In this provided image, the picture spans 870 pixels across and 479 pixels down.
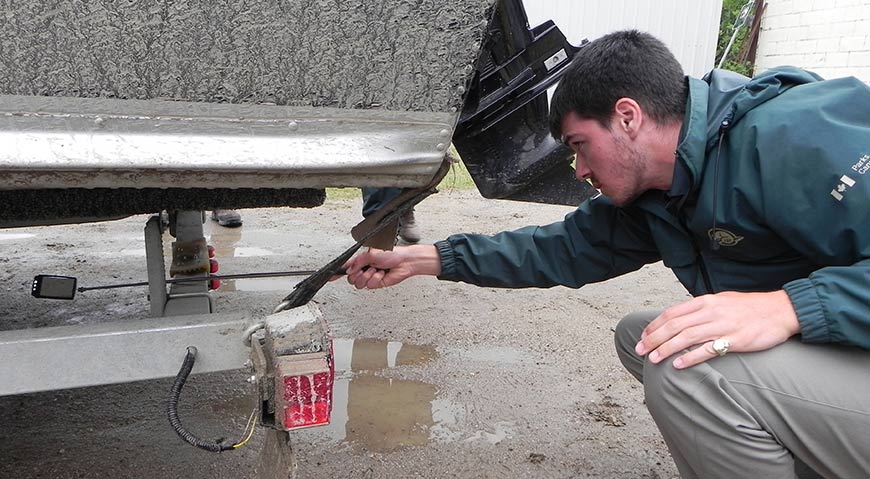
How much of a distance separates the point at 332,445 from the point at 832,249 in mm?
1439

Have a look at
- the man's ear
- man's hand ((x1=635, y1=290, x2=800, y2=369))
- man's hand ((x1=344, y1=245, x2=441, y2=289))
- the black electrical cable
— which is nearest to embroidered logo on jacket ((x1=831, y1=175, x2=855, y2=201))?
man's hand ((x1=635, y1=290, x2=800, y2=369))

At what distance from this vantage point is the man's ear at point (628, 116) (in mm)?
1544

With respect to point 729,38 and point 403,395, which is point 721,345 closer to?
point 403,395

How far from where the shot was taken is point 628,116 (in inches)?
61.3

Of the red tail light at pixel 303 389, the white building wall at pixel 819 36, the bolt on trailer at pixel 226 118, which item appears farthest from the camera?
the white building wall at pixel 819 36

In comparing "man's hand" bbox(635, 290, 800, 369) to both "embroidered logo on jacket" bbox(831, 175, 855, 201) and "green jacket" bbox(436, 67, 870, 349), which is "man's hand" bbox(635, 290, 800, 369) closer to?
"green jacket" bbox(436, 67, 870, 349)

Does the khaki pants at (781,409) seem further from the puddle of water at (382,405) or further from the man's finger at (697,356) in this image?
the puddle of water at (382,405)

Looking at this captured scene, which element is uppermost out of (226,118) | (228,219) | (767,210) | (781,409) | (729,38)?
(226,118)

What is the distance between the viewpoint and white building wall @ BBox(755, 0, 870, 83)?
7.79 m

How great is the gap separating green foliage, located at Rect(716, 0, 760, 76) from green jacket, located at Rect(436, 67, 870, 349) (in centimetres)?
879

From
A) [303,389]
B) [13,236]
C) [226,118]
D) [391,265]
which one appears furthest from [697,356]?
[13,236]

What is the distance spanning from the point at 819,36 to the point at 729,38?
5.57 ft

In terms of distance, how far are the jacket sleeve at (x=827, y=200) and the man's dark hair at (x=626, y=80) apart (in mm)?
227

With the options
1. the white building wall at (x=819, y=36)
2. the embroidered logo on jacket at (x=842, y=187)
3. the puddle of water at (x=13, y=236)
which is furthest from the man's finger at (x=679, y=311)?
the white building wall at (x=819, y=36)
